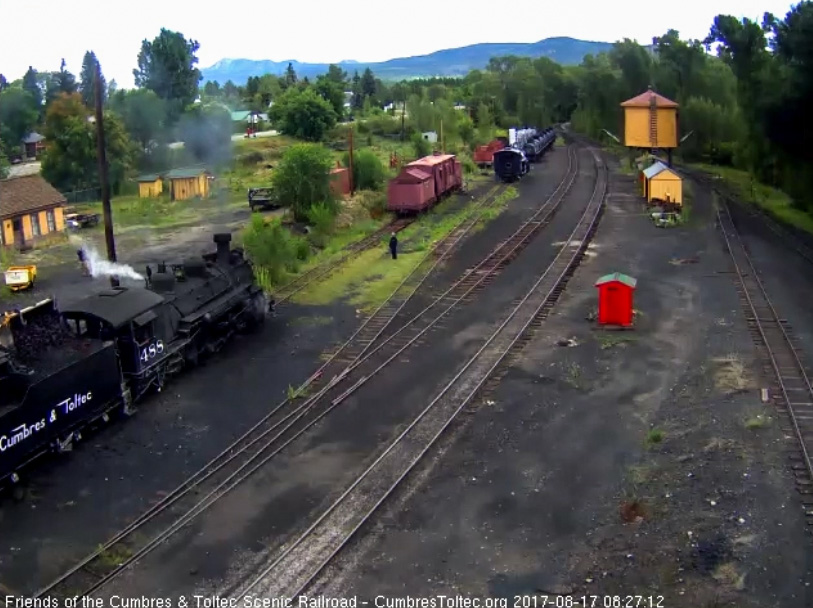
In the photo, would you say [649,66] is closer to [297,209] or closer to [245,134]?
[245,134]

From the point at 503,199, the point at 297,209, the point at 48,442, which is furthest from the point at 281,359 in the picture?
the point at 503,199

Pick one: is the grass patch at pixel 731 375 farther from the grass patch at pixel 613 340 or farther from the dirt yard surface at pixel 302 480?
the dirt yard surface at pixel 302 480

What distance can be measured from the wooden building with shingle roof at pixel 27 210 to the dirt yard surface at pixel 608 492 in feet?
82.6

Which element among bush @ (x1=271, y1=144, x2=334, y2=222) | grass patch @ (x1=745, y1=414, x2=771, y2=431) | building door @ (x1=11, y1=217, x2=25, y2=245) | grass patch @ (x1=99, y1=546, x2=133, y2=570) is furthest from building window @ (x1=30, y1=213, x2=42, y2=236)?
grass patch @ (x1=745, y1=414, x2=771, y2=431)

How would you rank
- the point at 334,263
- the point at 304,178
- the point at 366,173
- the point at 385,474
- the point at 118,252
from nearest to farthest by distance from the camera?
the point at 385,474
the point at 334,263
the point at 118,252
the point at 304,178
the point at 366,173

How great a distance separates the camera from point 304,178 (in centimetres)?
3678

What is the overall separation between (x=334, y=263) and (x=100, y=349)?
15.5 metres

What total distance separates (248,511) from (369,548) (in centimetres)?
219

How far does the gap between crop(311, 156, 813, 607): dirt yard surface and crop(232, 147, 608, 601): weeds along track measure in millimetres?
260

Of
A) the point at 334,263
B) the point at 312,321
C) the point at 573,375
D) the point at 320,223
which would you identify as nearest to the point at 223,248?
the point at 312,321

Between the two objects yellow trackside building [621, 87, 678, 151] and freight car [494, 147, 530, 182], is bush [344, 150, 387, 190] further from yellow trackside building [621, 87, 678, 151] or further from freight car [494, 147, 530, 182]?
yellow trackside building [621, 87, 678, 151]

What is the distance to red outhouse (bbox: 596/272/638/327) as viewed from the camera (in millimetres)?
22109

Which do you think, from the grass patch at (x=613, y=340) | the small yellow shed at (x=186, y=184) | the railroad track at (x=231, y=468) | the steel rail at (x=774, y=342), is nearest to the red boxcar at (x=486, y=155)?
the small yellow shed at (x=186, y=184)

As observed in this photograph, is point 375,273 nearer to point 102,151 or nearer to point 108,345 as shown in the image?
point 102,151
